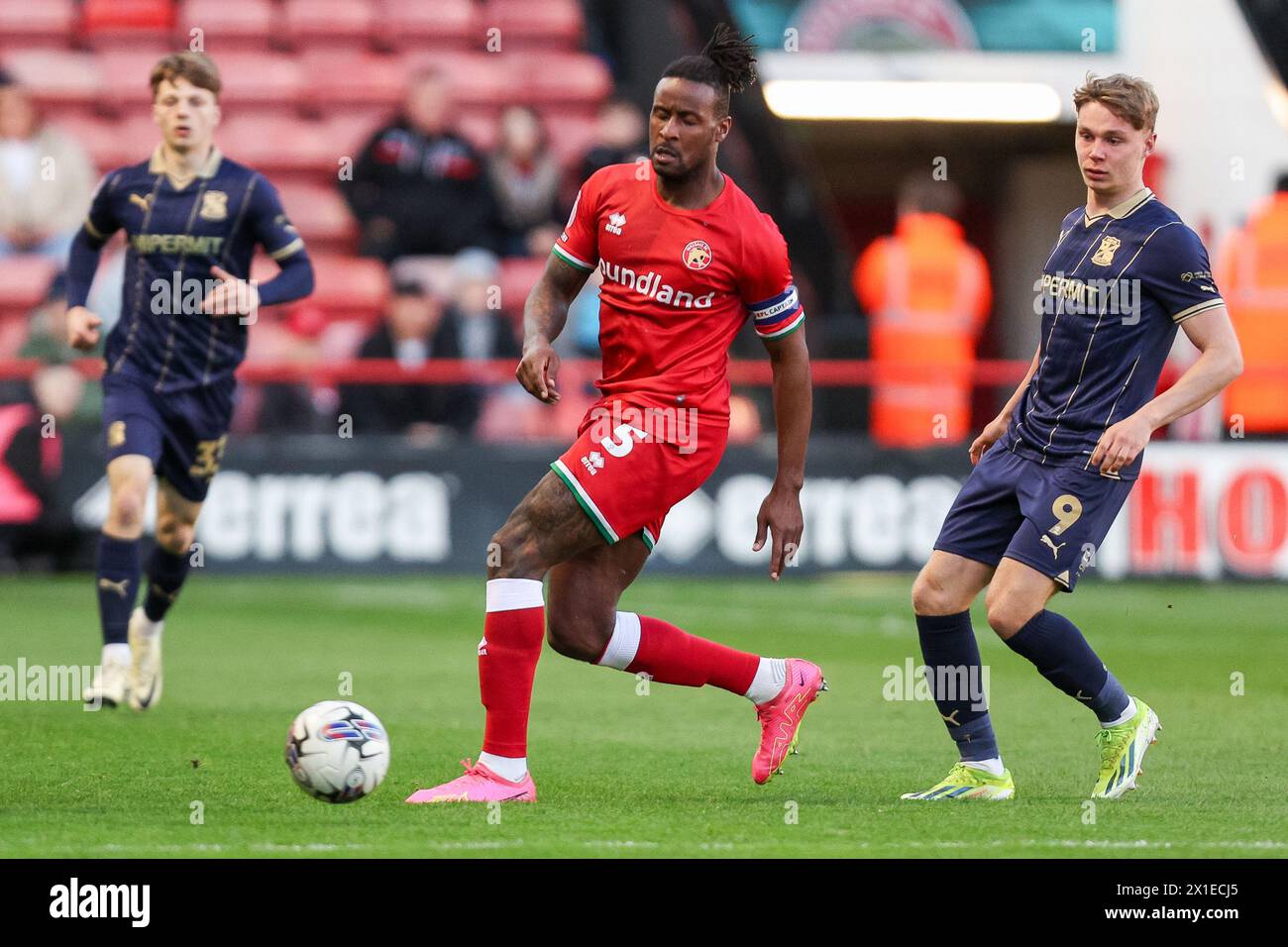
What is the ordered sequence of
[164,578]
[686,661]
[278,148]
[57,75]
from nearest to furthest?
[686,661] → [164,578] → [278,148] → [57,75]

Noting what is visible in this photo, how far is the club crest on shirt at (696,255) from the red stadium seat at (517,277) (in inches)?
414

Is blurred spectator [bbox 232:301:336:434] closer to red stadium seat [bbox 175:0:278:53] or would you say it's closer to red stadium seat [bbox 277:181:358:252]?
red stadium seat [bbox 277:181:358:252]

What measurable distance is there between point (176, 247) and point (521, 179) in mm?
8639

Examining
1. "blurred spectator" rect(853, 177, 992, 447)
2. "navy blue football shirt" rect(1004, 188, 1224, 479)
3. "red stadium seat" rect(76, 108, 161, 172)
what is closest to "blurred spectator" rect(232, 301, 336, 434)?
"red stadium seat" rect(76, 108, 161, 172)

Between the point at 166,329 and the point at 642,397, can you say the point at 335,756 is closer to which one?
the point at 642,397

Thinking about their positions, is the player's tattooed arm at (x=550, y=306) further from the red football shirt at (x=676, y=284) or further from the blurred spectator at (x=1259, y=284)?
the blurred spectator at (x=1259, y=284)

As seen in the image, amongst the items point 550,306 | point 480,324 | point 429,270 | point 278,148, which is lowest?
point 550,306

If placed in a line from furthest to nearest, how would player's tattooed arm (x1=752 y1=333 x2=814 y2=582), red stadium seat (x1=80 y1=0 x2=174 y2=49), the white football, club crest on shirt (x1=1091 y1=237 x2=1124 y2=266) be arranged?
red stadium seat (x1=80 y1=0 x2=174 y2=49) → player's tattooed arm (x1=752 y1=333 x2=814 y2=582) → club crest on shirt (x1=1091 y1=237 x2=1124 y2=266) → the white football

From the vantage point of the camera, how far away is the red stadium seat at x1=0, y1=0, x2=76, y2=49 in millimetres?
18906

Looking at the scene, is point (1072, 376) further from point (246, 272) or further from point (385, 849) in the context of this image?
point (246, 272)

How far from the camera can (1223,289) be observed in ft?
56.9

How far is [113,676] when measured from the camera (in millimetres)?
8469

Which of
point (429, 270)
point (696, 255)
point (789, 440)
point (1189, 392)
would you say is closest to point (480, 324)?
point (429, 270)

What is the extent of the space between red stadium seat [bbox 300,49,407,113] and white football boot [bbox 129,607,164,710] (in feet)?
35.6
